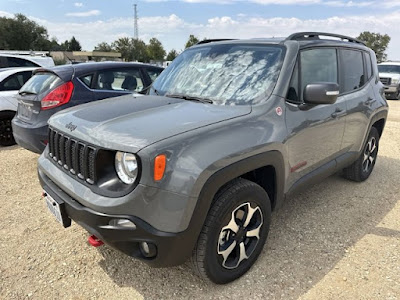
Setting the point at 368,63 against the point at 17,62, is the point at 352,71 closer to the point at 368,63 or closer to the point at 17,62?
the point at 368,63

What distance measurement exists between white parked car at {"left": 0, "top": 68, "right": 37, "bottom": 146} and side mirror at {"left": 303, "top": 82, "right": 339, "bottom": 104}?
5.41m

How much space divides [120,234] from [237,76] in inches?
65.5

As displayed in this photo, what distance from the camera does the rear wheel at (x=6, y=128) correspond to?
6.28m

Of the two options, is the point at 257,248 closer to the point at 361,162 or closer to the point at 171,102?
the point at 171,102

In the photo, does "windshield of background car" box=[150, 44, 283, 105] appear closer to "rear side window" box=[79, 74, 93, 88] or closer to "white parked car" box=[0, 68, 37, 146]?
"rear side window" box=[79, 74, 93, 88]

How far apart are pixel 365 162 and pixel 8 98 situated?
6172 millimetres

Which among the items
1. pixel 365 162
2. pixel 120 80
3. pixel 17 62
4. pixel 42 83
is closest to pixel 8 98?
pixel 42 83

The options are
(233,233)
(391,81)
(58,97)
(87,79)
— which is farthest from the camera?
(391,81)

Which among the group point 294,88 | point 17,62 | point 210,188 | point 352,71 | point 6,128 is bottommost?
point 6,128

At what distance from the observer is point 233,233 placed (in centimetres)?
249

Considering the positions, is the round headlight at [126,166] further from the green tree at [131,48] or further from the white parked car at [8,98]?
the green tree at [131,48]

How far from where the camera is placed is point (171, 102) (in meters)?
2.86

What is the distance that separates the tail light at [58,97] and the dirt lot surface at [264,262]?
1320 millimetres

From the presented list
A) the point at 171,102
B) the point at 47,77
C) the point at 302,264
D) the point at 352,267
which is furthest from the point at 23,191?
the point at 352,267
